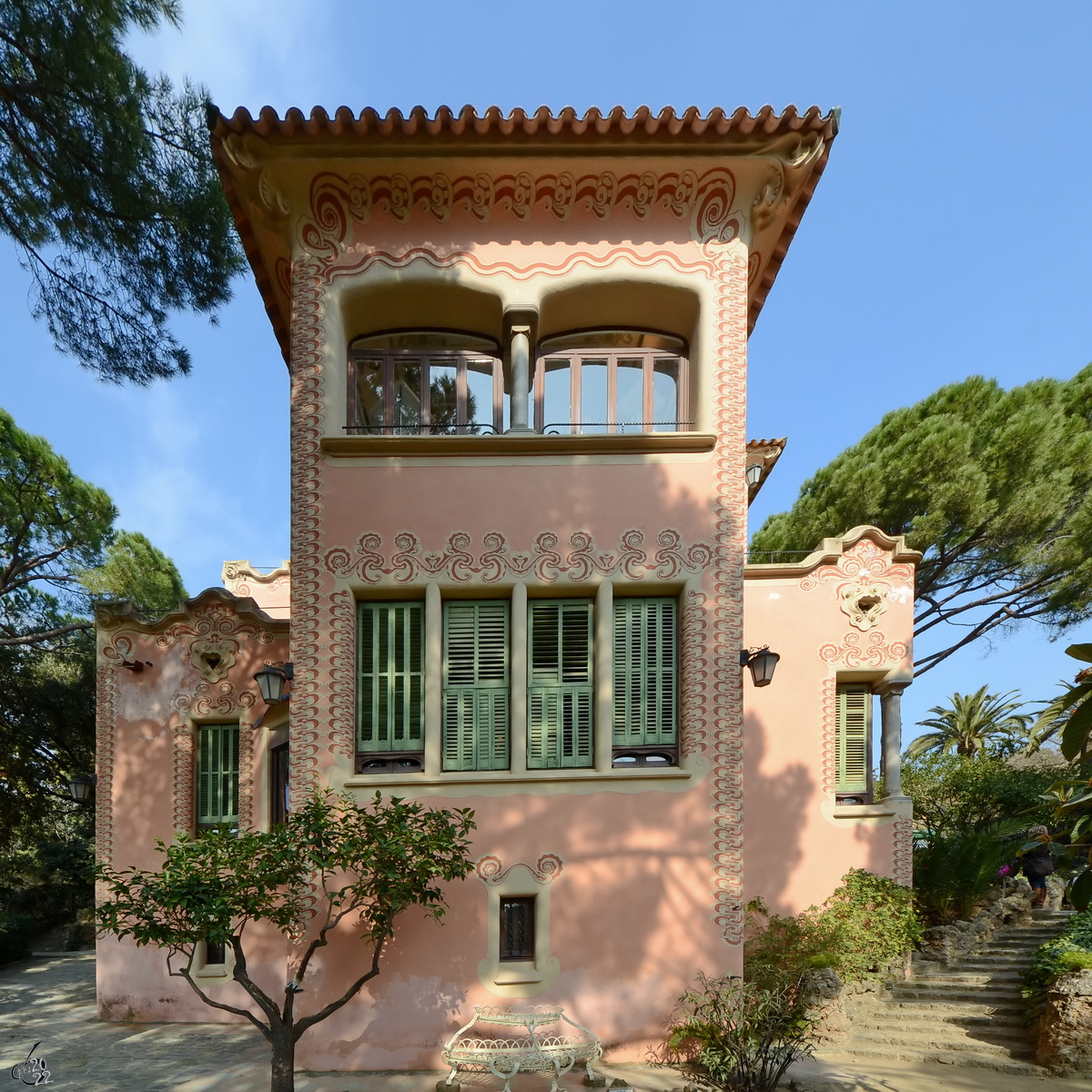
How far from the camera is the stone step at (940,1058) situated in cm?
781

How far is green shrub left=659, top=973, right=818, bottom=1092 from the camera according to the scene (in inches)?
255

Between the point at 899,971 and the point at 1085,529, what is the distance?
38.4ft

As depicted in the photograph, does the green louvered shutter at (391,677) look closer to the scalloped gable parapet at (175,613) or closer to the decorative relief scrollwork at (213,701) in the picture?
the scalloped gable parapet at (175,613)

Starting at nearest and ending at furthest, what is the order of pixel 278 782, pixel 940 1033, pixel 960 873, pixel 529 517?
pixel 529 517, pixel 940 1033, pixel 278 782, pixel 960 873

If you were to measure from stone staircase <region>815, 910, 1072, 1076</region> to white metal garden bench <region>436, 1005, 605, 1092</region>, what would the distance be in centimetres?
273

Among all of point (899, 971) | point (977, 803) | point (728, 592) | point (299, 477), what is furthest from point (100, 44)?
point (977, 803)

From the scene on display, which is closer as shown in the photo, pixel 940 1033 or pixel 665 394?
pixel 940 1033

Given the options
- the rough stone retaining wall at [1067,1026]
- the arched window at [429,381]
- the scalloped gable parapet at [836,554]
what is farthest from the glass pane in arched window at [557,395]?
the rough stone retaining wall at [1067,1026]

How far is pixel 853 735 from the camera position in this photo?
10.5 m

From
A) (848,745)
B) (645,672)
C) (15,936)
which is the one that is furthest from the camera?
(15,936)

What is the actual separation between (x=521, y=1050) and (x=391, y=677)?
11.1 feet

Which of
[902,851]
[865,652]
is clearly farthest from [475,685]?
[902,851]

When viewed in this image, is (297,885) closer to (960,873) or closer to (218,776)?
(218,776)

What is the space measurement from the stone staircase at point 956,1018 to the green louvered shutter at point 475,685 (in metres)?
4.54
